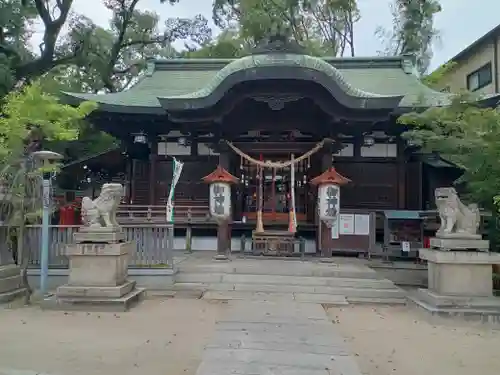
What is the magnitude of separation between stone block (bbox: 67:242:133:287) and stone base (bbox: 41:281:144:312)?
0.13 meters

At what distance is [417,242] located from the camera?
11.3 metres

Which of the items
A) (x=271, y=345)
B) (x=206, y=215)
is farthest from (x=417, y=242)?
(x=271, y=345)

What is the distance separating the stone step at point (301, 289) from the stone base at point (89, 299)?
1708 millimetres

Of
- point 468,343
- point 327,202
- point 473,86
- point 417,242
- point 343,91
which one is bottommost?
point 468,343

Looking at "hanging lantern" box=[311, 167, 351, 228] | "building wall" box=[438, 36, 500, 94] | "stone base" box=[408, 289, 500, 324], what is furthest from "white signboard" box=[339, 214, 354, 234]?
"building wall" box=[438, 36, 500, 94]

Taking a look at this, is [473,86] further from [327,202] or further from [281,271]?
[281,271]

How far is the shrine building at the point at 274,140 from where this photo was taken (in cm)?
1105

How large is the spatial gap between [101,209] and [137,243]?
1.56 metres

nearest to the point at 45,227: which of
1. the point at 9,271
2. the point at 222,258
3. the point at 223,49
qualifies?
the point at 9,271

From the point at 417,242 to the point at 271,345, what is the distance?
7240 millimetres

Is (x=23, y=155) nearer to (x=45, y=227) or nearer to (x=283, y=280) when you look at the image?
(x=45, y=227)

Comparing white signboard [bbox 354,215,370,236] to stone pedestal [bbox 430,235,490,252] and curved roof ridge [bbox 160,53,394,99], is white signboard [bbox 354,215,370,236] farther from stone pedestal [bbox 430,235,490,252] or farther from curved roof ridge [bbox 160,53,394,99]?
stone pedestal [bbox 430,235,490,252]

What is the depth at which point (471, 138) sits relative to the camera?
25.8ft

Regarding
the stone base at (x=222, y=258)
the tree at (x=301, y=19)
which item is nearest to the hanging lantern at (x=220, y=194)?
the stone base at (x=222, y=258)
